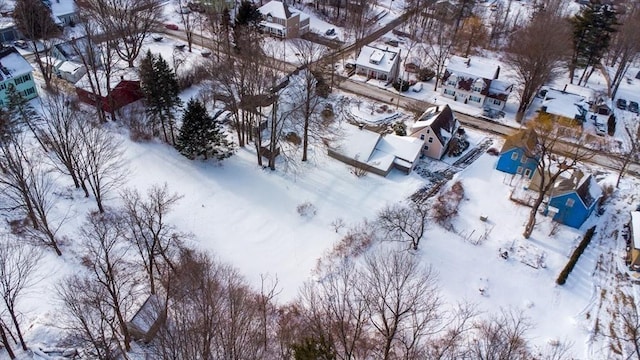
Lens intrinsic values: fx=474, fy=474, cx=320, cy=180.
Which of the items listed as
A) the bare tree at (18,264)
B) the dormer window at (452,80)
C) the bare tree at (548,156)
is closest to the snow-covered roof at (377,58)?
the dormer window at (452,80)

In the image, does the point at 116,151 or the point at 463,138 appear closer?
the point at 116,151

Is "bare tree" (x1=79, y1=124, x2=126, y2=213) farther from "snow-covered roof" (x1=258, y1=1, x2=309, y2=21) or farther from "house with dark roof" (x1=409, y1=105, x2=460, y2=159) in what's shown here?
"snow-covered roof" (x1=258, y1=1, x2=309, y2=21)

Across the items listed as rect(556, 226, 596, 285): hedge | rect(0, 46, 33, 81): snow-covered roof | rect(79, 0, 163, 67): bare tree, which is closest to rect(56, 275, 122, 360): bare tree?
rect(0, 46, 33, 81): snow-covered roof

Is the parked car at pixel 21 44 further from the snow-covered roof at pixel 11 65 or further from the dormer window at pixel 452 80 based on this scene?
the dormer window at pixel 452 80

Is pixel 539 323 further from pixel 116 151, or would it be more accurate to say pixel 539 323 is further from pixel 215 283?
pixel 116 151

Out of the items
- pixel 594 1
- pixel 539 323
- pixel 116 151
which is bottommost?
pixel 539 323

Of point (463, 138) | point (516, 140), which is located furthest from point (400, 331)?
point (463, 138)

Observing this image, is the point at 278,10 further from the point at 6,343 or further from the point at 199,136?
the point at 6,343
